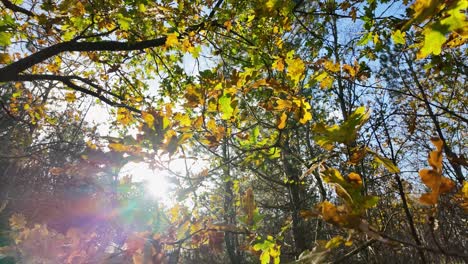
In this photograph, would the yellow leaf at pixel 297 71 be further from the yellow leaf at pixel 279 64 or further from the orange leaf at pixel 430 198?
the orange leaf at pixel 430 198

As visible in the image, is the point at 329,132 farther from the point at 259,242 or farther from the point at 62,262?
the point at 62,262

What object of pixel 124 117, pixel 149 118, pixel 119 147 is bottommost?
pixel 119 147

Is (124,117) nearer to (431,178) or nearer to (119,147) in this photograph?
(119,147)

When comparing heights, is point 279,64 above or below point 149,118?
above

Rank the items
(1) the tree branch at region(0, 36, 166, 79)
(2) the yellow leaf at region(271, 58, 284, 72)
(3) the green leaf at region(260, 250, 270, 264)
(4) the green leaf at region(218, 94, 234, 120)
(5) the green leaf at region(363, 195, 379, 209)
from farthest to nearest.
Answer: (1) the tree branch at region(0, 36, 166, 79), (2) the yellow leaf at region(271, 58, 284, 72), (4) the green leaf at region(218, 94, 234, 120), (3) the green leaf at region(260, 250, 270, 264), (5) the green leaf at region(363, 195, 379, 209)

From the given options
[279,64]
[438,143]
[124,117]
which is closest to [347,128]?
[438,143]

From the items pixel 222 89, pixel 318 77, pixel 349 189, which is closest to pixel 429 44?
pixel 349 189

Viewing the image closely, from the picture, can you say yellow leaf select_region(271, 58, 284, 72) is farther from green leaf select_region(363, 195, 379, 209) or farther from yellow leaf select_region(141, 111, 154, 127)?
green leaf select_region(363, 195, 379, 209)

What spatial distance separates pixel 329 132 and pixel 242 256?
14.4 m

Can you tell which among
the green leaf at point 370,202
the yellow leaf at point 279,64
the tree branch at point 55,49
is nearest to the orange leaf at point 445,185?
the green leaf at point 370,202

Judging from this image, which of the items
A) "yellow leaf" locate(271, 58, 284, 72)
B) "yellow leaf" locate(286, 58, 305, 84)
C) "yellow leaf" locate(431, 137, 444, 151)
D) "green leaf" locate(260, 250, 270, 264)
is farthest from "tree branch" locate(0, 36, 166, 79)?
"yellow leaf" locate(431, 137, 444, 151)

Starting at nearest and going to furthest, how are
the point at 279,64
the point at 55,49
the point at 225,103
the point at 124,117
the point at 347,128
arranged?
the point at 347,128
the point at 225,103
the point at 279,64
the point at 124,117
the point at 55,49

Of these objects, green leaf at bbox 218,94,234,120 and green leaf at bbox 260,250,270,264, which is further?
green leaf at bbox 218,94,234,120

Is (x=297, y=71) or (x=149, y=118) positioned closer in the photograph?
(x=149, y=118)
